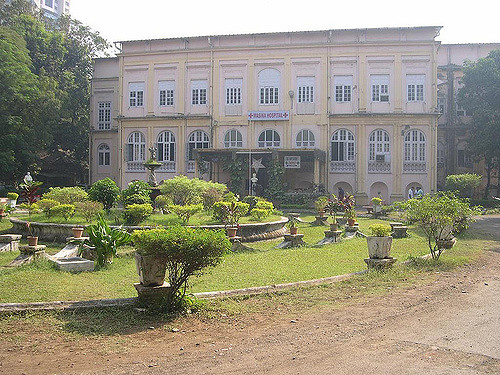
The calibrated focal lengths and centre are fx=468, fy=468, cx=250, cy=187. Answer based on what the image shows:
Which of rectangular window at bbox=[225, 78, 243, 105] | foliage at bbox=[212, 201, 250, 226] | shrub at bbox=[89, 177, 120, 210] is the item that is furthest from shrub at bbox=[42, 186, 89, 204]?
rectangular window at bbox=[225, 78, 243, 105]

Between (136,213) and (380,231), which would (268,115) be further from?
(380,231)

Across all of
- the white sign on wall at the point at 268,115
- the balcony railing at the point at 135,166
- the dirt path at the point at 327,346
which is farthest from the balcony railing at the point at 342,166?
the dirt path at the point at 327,346

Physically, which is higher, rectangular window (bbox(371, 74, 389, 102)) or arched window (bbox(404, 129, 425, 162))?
rectangular window (bbox(371, 74, 389, 102))

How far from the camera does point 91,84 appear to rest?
3878 centimetres

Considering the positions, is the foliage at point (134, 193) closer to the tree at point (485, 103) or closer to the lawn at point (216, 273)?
the lawn at point (216, 273)

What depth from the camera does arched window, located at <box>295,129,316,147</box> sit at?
32406 mm

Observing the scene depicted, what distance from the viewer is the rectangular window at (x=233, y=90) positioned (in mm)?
33594

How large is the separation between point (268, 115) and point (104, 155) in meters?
14.5

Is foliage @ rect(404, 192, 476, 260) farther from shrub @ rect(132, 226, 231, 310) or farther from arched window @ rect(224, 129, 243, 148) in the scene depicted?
arched window @ rect(224, 129, 243, 148)

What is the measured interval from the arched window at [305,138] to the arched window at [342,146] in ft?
4.93

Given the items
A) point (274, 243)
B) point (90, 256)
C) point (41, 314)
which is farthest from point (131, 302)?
point (274, 243)

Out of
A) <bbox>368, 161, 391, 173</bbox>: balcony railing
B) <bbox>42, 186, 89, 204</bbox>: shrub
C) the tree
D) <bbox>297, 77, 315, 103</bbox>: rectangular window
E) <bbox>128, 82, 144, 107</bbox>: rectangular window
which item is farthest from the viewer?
<bbox>128, 82, 144, 107</bbox>: rectangular window

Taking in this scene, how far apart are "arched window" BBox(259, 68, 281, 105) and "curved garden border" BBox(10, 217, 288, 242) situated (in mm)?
19357

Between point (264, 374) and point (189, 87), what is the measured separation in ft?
104
